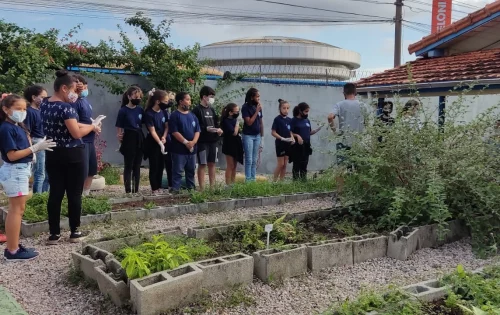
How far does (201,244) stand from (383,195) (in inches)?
88.2

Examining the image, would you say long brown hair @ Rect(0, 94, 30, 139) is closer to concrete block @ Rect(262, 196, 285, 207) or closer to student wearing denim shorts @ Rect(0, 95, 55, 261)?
student wearing denim shorts @ Rect(0, 95, 55, 261)

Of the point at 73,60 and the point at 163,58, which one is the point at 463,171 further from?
the point at 73,60

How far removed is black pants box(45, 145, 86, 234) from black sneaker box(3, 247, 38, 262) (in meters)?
0.51

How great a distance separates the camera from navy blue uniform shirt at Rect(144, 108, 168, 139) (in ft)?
25.3

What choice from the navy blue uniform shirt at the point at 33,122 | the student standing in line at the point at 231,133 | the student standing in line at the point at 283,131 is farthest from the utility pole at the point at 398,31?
the navy blue uniform shirt at the point at 33,122

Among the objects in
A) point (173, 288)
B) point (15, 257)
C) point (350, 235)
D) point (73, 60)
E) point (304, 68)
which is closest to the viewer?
point (173, 288)

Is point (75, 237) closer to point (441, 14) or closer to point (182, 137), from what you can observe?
point (182, 137)

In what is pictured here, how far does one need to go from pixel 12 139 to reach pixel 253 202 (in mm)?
3605

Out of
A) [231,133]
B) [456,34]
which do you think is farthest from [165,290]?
[456,34]

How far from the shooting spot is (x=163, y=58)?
11.7 metres

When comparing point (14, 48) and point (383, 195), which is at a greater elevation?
point (14, 48)

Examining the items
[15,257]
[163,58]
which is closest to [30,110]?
[15,257]

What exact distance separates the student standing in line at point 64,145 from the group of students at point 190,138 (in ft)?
8.23

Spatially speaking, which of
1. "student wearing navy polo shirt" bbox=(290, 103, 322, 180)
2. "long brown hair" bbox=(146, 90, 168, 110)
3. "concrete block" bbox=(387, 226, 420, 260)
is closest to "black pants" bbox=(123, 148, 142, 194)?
"long brown hair" bbox=(146, 90, 168, 110)
